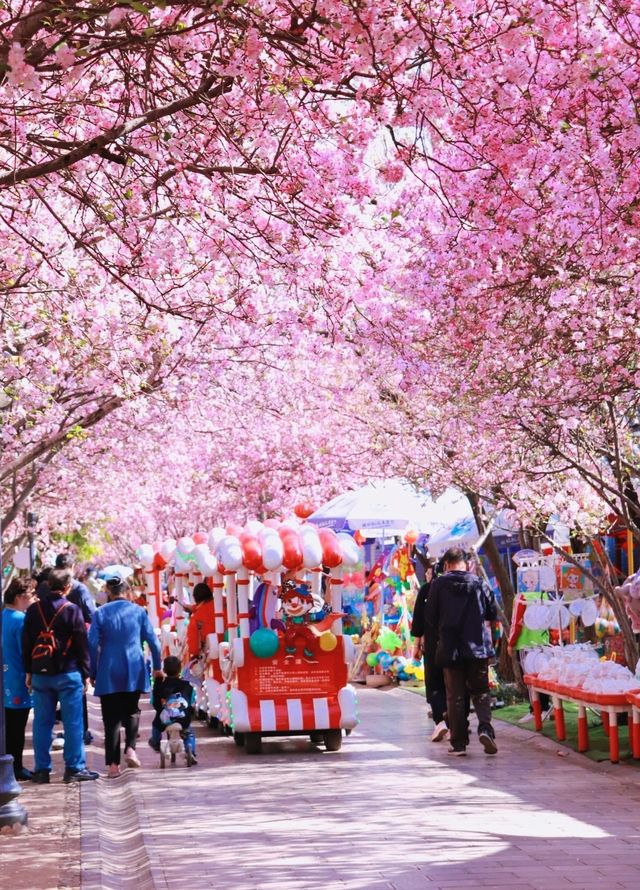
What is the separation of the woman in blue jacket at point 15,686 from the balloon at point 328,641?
9.35ft

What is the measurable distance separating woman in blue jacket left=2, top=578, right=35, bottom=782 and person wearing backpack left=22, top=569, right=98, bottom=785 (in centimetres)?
23

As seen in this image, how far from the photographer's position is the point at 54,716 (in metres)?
12.4

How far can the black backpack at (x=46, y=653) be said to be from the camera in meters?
12.3

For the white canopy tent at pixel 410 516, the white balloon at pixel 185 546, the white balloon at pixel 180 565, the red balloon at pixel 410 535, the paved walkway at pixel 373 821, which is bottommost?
the paved walkway at pixel 373 821

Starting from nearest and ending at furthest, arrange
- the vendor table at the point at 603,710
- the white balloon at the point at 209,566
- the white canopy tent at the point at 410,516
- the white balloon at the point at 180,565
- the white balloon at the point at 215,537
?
the vendor table at the point at 603,710
the white balloon at the point at 209,566
the white balloon at the point at 215,537
the white balloon at the point at 180,565
the white canopy tent at the point at 410,516

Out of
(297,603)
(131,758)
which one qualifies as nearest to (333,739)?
(297,603)

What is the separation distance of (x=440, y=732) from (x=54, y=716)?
4034mm

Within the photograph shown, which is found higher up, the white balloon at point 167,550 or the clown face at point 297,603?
the white balloon at point 167,550

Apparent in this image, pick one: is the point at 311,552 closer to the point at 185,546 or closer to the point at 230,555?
the point at 230,555

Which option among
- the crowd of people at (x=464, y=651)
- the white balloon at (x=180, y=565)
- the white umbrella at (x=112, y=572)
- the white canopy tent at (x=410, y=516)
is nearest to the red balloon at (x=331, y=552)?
the crowd of people at (x=464, y=651)

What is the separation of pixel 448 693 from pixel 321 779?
1851mm

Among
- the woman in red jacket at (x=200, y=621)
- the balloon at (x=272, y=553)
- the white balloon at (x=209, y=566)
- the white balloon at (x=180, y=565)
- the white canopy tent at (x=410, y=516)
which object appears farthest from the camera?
the white canopy tent at (x=410, y=516)

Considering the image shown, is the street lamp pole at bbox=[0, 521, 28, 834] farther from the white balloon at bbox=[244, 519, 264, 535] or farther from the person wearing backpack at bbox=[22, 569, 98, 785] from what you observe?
the white balloon at bbox=[244, 519, 264, 535]

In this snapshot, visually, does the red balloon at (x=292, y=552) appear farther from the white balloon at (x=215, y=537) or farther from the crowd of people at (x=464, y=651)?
the white balloon at (x=215, y=537)
